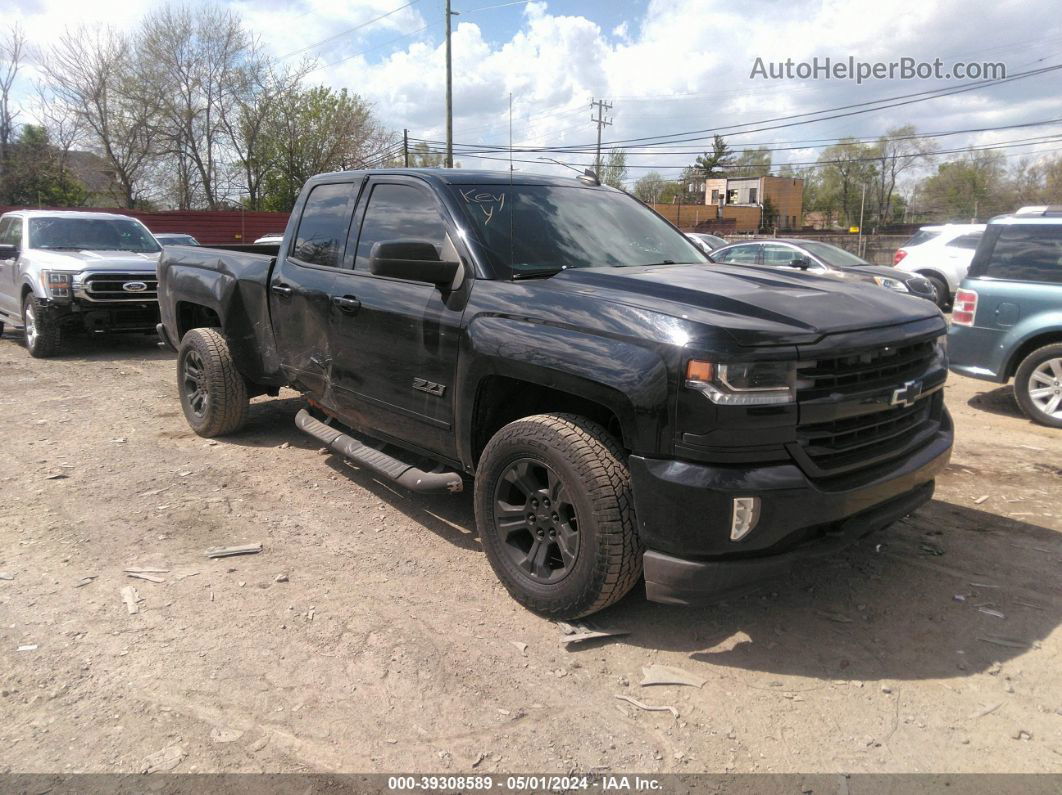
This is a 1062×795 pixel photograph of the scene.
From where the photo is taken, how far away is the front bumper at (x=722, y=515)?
2713 mm

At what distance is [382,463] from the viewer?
4254 mm

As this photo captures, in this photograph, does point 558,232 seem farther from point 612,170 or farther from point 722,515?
point 612,170

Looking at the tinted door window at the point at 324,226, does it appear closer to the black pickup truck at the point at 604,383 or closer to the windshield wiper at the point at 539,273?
the black pickup truck at the point at 604,383

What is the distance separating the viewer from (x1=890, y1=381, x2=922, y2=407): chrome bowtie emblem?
3.12 meters

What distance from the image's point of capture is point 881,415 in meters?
3.12

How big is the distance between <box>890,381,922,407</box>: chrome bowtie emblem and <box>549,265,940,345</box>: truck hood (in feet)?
0.89

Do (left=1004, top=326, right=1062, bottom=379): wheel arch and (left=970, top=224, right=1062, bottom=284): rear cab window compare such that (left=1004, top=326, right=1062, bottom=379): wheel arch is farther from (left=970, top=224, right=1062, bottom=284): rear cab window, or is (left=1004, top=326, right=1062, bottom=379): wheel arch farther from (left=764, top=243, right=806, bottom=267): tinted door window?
(left=764, top=243, right=806, bottom=267): tinted door window

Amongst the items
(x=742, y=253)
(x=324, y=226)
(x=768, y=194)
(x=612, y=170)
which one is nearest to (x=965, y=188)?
(x=768, y=194)

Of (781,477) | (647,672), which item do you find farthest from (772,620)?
(781,477)

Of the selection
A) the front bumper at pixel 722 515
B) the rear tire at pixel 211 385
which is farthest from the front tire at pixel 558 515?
the rear tire at pixel 211 385

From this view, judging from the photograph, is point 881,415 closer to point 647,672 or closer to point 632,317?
point 632,317

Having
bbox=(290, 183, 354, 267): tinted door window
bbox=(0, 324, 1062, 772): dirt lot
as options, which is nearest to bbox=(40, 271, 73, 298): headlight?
bbox=(0, 324, 1062, 772): dirt lot

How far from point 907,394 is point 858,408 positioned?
39cm

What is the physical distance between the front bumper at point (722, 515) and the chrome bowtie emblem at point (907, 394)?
383 millimetres
